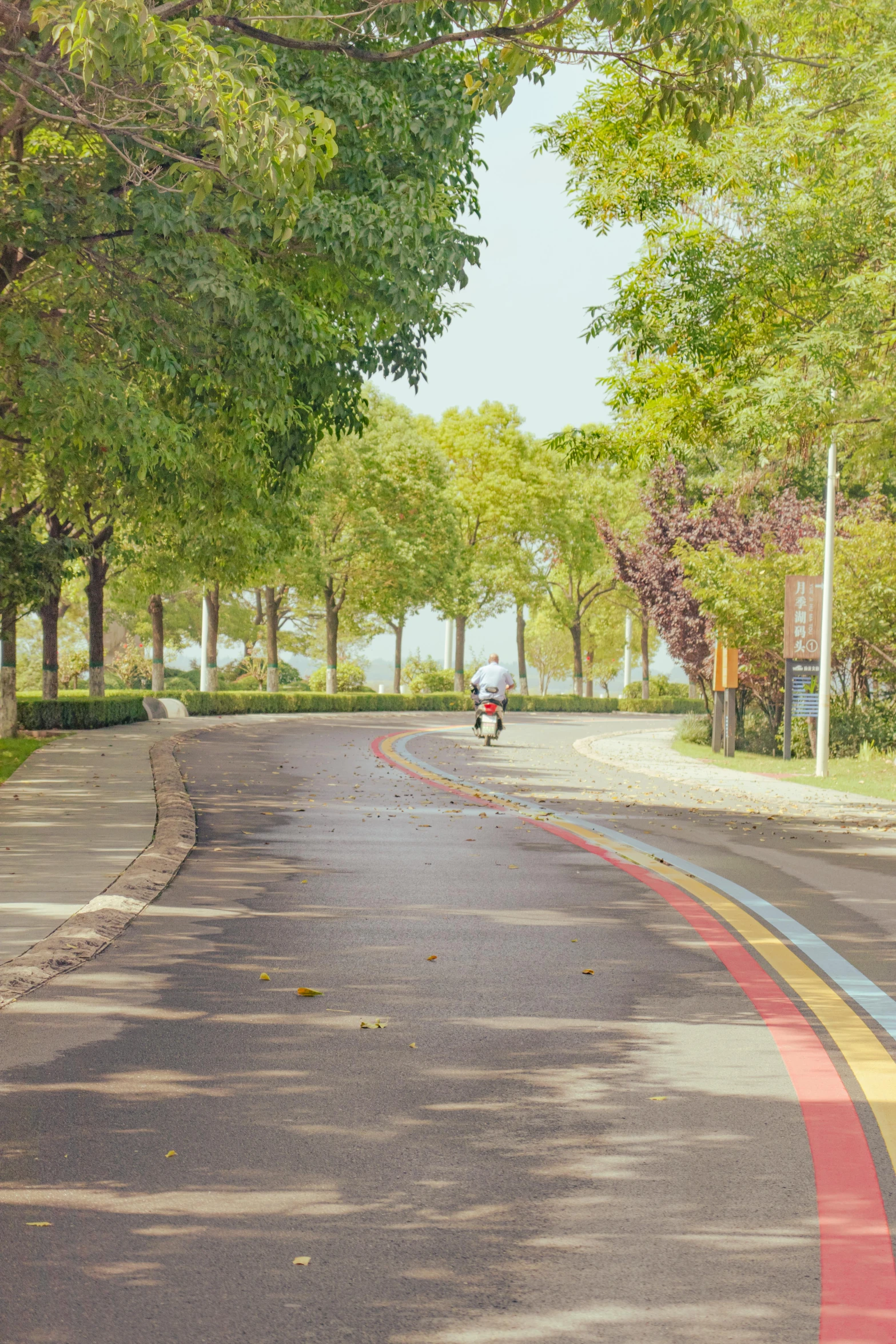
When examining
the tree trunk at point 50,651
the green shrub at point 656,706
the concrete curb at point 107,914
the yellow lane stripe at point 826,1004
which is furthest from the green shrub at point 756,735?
the green shrub at point 656,706

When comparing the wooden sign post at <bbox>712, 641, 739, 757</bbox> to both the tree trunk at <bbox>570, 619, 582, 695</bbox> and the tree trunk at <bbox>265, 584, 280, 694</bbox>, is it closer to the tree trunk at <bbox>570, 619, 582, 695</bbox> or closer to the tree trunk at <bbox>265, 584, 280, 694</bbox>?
the tree trunk at <bbox>265, 584, 280, 694</bbox>

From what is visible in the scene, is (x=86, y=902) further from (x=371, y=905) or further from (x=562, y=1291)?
(x=562, y=1291)

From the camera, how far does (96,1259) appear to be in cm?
399

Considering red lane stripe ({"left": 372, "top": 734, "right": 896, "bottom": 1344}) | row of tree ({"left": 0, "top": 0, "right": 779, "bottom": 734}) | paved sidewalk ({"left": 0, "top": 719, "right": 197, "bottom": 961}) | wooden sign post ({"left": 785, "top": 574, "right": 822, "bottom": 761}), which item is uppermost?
row of tree ({"left": 0, "top": 0, "right": 779, "bottom": 734})

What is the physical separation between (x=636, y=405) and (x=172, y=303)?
28.5ft

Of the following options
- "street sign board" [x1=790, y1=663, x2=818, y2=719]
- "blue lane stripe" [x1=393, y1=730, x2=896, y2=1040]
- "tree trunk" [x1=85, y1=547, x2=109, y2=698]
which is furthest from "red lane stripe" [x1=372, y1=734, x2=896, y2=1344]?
"tree trunk" [x1=85, y1=547, x2=109, y2=698]

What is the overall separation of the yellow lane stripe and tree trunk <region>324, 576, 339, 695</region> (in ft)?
166

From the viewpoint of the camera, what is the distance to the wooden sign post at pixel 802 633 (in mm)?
26766

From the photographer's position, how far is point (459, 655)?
76250 mm

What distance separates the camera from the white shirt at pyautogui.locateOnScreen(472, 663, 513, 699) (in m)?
34.0

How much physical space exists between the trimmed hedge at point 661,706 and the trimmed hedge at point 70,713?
4621 cm

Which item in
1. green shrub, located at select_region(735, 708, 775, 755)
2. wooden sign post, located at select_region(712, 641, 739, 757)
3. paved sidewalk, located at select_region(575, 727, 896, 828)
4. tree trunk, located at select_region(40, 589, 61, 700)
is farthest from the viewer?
tree trunk, located at select_region(40, 589, 61, 700)

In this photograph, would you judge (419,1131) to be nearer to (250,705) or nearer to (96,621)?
(96,621)

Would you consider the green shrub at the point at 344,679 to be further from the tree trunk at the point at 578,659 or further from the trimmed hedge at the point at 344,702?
the tree trunk at the point at 578,659
